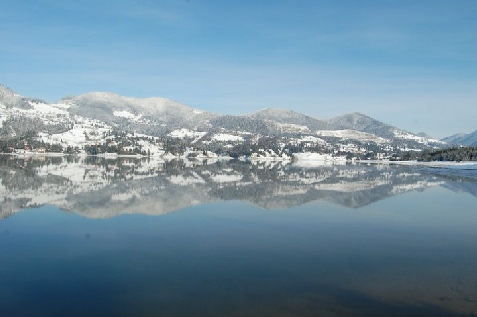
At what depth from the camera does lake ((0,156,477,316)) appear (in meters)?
11.4

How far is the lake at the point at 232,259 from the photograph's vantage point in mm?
11406

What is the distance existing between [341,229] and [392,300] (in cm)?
1074

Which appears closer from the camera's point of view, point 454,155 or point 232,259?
point 232,259

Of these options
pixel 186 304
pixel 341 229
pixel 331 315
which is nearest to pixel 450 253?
pixel 341 229

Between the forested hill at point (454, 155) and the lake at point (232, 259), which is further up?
the forested hill at point (454, 155)

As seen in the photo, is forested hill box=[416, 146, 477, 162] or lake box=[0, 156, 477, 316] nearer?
lake box=[0, 156, 477, 316]

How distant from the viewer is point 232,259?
15906 millimetres

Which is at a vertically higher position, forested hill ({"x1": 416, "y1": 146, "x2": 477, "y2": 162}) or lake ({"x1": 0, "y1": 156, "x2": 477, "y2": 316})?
forested hill ({"x1": 416, "y1": 146, "x2": 477, "y2": 162})

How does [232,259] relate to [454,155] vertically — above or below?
below

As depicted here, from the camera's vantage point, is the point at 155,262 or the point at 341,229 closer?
the point at 155,262

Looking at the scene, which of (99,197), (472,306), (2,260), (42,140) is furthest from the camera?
(42,140)

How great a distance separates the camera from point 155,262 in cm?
1530

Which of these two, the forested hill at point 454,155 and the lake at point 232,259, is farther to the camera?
the forested hill at point 454,155

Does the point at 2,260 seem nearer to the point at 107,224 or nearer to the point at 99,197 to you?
the point at 107,224
